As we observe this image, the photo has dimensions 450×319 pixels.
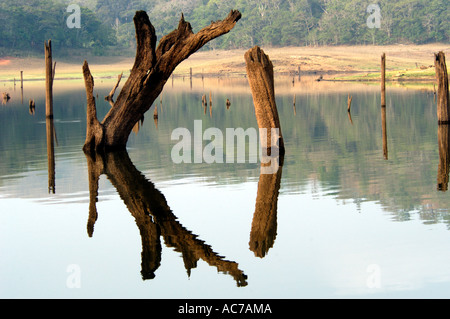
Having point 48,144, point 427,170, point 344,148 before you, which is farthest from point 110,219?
point 48,144

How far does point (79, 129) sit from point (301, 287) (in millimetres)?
25664

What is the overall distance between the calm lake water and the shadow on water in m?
0.03

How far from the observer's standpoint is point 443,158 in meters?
21.2

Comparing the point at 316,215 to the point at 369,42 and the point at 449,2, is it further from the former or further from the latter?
the point at 449,2

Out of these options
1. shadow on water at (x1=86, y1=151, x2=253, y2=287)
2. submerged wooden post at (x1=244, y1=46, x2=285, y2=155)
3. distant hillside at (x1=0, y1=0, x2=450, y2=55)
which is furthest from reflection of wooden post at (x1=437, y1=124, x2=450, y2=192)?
distant hillside at (x1=0, y1=0, x2=450, y2=55)

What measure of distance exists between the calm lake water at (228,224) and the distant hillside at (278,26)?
327 ft

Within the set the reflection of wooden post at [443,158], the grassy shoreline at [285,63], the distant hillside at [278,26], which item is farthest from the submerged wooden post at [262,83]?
the distant hillside at [278,26]

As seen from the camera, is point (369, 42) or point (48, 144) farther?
point (369, 42)

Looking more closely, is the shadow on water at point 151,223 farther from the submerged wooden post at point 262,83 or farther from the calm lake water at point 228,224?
the submerged wooden post at point 262,83

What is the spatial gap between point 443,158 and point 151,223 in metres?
10.6

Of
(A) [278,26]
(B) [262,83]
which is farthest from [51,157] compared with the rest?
(A) [278,26]

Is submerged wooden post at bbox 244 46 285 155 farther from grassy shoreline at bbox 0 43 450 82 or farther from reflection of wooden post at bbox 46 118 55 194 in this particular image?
grassy shoreline at bbox 0 43 450 82

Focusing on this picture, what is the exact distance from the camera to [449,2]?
136m

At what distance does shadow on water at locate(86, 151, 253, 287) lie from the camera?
11.1 m
